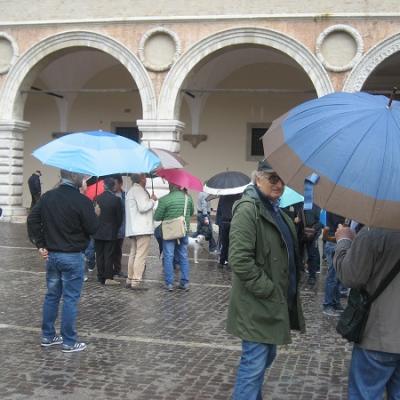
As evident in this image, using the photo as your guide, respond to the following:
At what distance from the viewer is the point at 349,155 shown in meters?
2.86

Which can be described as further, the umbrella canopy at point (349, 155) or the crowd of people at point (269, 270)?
the crowd of people at point (269, 270)

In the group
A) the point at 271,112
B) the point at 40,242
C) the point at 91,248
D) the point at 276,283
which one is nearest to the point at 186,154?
the point at 271,112

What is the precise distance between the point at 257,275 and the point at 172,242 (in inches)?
193

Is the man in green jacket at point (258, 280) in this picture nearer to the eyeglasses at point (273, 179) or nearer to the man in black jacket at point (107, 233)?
the eyeglasses at point (273, 179)

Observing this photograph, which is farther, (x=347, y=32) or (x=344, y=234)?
(x=347, y=32)

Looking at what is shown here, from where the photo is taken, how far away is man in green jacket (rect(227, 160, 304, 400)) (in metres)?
3.45

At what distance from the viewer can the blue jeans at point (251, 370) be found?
349 cm

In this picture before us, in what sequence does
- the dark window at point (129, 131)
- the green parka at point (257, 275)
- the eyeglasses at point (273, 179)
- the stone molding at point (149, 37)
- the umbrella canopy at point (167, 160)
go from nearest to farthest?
1. the green parka at point (257, 275)
2. the eyeglasses at point (273, 179)
3. the umbrella canopy at point (167, 160)
4. the stone molding at point (149, 37)
5. the dark window at point (129, 131)

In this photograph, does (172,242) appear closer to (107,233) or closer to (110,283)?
(107,233)

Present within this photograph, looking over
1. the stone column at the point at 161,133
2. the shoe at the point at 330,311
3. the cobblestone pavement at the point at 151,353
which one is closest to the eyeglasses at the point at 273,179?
the cobblestone pavement at the point at 151,353

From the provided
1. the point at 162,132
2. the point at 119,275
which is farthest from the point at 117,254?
the point at 162,132

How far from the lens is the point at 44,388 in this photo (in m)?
4.43

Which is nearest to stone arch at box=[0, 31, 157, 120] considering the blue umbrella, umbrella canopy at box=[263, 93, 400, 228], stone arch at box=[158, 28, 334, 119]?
stone arch at box=[158, 28, 334, 119]

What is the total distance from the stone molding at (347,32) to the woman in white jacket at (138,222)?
27.2 ft
